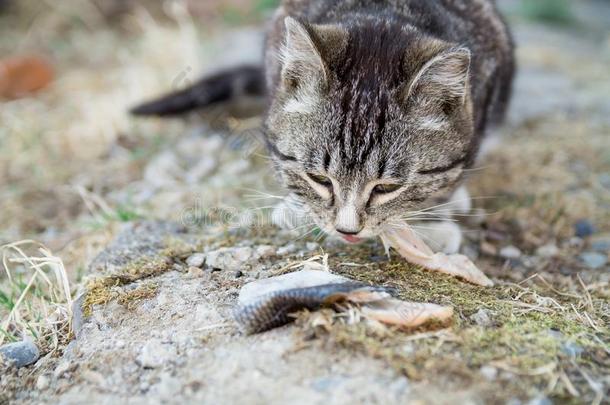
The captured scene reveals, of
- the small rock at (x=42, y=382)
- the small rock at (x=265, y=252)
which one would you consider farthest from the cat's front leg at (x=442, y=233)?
the small rock at (x=42, y=382)

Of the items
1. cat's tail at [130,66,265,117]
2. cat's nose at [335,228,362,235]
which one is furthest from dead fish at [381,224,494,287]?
cat's tail at [130,66,265,117]

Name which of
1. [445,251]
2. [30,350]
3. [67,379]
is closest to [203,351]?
[67,379]

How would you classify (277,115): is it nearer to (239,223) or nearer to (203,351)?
(239,223)

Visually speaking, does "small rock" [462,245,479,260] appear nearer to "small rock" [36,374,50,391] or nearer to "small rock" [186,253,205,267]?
"small rock" [186,253,205,267]

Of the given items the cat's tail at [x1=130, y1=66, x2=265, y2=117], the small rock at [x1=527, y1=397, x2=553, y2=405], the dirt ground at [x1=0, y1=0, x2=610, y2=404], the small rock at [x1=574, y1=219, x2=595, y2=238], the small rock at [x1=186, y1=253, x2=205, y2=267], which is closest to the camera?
the small rock at [x1=527, y1=397, x2=553, y2=405]

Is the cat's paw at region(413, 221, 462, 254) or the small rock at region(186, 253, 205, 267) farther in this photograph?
the cat's paw at region(413, 221, 462, 254)

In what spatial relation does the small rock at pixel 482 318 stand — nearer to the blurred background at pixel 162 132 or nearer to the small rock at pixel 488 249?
the small rock at pixel 488 249

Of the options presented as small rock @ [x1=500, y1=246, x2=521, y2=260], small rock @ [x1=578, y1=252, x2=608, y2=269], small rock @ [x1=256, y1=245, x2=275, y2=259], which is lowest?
Result: small rock @ [x1=578, y1=252, x2=608, y2=269]
